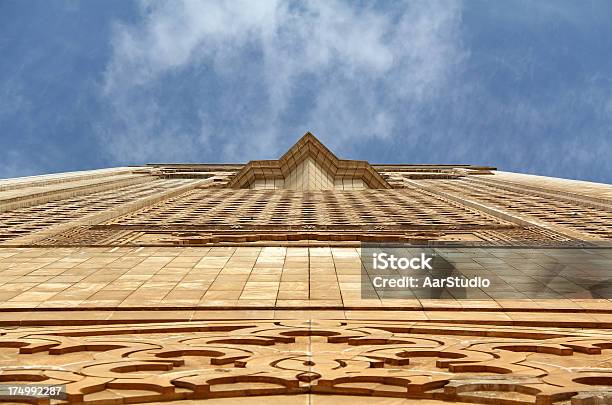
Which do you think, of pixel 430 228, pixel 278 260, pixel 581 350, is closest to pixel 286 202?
pixel 430 228

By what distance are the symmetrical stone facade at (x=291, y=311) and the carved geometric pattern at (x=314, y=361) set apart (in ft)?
0.05

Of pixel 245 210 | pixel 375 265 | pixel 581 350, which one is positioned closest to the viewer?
pixel 581 350

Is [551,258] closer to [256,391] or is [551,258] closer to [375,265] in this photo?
[375,265]

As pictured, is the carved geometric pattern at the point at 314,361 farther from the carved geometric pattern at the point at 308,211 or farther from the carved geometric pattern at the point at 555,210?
the carved geometric pattern at the point at 308,211

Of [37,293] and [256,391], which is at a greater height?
[37,293]

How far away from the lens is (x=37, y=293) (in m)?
8.86

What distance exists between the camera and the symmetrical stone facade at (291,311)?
441 centimetres

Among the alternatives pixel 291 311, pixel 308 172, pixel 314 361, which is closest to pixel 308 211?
pixel 291 311

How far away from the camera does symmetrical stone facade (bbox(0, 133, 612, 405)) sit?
4.41m

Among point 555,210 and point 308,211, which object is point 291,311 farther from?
point 555,210

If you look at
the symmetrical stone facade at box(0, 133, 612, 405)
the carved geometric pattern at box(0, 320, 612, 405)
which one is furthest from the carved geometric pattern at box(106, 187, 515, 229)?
the carved geometric pattern at box(0, 320, 612, 405)

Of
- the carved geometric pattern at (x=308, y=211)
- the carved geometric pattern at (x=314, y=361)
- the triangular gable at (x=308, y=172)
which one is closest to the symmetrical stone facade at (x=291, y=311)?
the carved geometric pattern at (x=314, y=361)

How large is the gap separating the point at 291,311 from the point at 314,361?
2.88 metres

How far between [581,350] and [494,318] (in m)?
1.97
